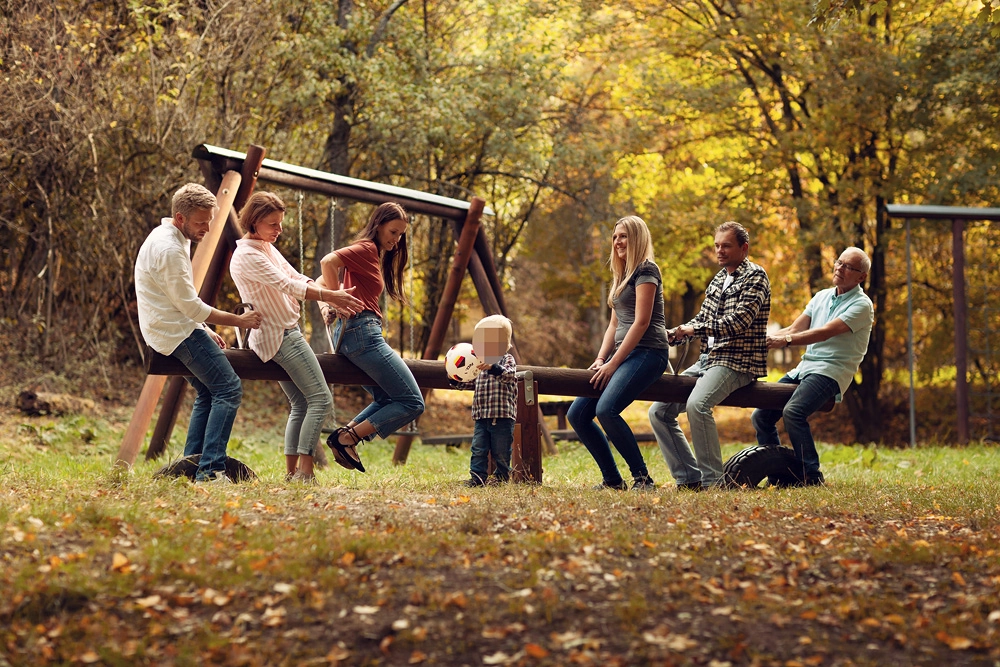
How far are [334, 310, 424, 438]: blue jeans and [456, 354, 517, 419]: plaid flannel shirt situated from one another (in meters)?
0.40

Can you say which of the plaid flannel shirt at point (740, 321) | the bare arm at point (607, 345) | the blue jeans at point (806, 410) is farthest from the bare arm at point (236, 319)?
the blue jeans at point (806, 410)

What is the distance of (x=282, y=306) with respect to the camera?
6.44 m

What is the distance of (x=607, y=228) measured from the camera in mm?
16453

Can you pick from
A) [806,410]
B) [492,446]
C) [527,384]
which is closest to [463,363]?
[527,384]

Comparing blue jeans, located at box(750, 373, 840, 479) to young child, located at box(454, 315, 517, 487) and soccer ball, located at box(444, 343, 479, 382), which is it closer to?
young child, located at box(454, 315, 517, 487)

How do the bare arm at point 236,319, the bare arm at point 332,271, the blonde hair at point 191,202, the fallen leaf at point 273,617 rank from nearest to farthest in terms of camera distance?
the fallen leaf at point 273,617 < the blonde hair at point 191,202 < the bare arm at point 236,319 < the bare arm at point 332,271

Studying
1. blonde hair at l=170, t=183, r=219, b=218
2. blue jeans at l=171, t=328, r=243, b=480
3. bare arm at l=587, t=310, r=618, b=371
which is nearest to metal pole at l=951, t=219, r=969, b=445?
bare arm at l=587, t=310, r=618, b=371

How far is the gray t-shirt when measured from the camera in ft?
21.8

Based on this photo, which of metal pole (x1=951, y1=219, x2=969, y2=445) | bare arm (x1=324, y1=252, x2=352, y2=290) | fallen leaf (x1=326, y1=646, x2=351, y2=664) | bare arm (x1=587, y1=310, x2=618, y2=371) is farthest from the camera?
metal pole (x1=951, y1=219, x2=969, y2=445)

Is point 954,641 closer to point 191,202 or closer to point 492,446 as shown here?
point 492,446

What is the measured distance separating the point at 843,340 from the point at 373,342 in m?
3.25

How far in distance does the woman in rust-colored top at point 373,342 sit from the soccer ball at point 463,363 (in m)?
0.27

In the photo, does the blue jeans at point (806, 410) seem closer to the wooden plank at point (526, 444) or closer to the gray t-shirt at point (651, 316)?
the gray t-shirt at point (651, 316)

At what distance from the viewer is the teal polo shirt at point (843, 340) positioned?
23.0 ft
